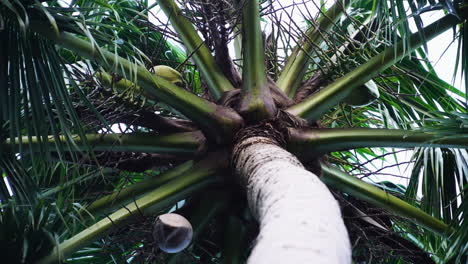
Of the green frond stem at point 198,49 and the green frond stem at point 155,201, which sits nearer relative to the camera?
the green frond stem at point 155,201

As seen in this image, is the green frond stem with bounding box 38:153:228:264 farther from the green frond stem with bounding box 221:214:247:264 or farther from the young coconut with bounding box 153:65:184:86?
the young coconut with bounding box 153:65:184:86

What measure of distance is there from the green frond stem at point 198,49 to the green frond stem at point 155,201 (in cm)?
36

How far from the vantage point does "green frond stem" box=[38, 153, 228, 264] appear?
6.43ft

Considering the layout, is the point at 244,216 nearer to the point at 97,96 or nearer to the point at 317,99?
the point at 317,99

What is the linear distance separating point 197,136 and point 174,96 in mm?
226

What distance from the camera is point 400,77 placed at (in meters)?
3.26

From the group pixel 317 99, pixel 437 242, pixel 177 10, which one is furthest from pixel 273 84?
pixel 437 242

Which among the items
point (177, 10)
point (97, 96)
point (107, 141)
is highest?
point (177, 10)

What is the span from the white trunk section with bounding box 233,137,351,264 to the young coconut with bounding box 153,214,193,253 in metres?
0.24

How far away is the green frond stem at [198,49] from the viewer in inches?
96.0

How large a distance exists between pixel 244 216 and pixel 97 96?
2.31 feet

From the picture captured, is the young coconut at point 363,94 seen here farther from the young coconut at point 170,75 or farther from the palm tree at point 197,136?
the young coconut at point 170,75

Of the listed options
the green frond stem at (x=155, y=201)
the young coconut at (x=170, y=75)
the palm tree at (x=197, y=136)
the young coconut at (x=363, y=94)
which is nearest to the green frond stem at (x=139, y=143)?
the palm tree at (x=197, y=136)

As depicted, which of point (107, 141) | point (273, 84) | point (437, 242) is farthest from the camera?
point (437, 242)
